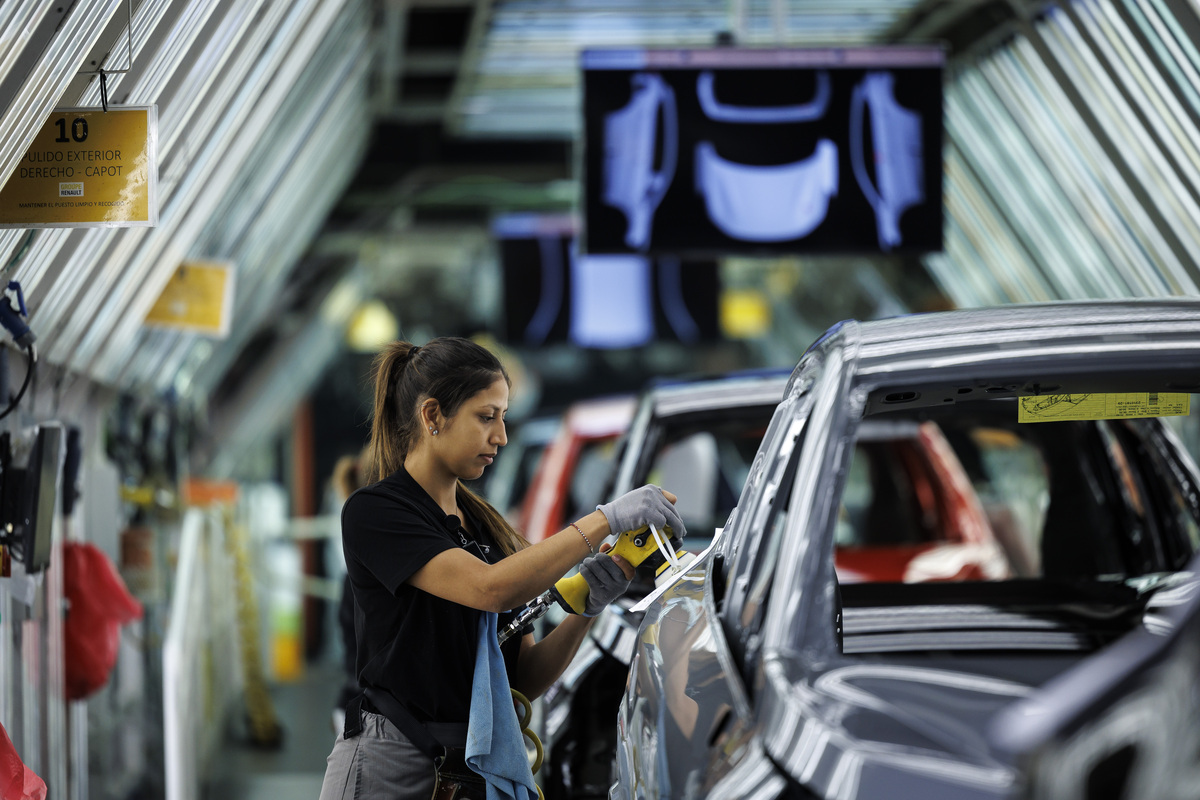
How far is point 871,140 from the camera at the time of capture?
230 inches

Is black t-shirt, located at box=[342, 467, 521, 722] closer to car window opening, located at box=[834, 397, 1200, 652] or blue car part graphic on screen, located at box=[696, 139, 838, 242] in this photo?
car window opening, located at box=[834, 397, 1200, 652]

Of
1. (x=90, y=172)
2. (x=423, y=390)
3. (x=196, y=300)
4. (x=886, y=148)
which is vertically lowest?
(x=423, y=390)

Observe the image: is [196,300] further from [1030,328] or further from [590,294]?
[590,294]

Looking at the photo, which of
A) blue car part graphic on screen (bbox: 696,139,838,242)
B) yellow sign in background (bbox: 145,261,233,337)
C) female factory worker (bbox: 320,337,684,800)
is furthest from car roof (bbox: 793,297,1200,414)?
Result: yellow sign in background (bbox: 145,261,233,337)

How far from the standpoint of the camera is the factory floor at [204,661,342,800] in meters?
6.74

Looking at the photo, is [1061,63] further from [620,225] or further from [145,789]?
[145,789]

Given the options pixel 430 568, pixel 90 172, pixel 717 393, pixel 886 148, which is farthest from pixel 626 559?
pixel 886 148

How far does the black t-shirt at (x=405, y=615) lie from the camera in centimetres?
247

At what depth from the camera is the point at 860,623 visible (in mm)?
3248

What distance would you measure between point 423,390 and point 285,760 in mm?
5443

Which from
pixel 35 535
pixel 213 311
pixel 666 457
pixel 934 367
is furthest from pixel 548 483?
pixel 934 367

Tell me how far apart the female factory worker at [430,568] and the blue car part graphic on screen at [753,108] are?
3412mm

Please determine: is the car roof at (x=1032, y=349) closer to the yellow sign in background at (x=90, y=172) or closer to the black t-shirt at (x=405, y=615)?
the black t-shirt at (x=405, y=615)

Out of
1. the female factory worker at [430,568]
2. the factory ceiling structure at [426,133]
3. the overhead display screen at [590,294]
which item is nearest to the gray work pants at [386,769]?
the female factory worker at [430,568]
